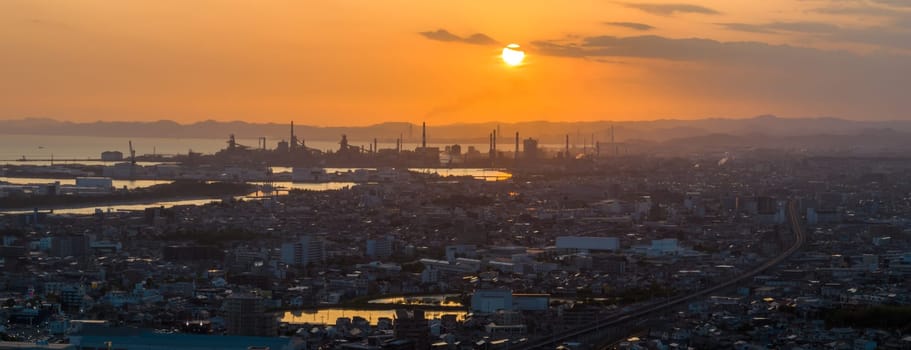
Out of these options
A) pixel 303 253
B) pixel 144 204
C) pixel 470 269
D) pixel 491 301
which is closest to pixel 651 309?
pixel 491 301

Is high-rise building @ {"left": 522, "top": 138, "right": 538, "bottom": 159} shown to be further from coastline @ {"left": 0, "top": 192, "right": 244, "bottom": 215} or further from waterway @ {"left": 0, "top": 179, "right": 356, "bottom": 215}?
coastline @ {"left": 0, "top": 192, "right": 244, "bottom": 215}

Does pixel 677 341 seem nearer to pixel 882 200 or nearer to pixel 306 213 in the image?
pixel 306 213

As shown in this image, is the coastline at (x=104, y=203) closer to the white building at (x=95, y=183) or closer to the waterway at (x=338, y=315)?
the white building at (x=95, y=183)

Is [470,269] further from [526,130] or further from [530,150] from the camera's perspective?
[526,130]

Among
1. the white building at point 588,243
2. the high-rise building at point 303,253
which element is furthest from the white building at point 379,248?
the white building at point 588,243

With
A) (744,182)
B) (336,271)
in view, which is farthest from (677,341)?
(744,182)
